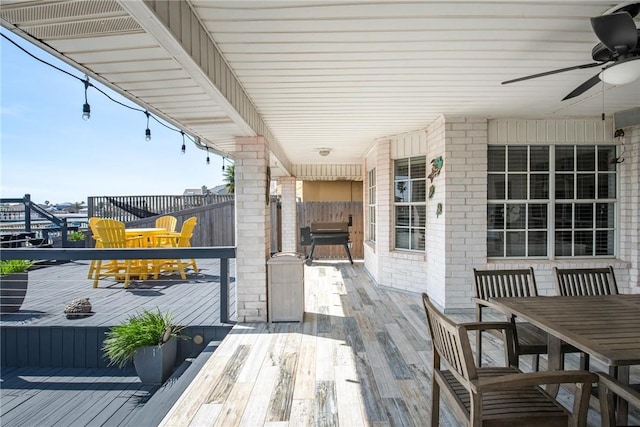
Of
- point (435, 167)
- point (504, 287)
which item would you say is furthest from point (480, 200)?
point (504, 287)

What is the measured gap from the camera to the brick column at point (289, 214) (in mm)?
8867

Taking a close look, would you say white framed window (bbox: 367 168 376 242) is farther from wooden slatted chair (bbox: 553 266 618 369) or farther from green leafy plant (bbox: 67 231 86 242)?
green leafy plant (bbox: 67 231 86 242)

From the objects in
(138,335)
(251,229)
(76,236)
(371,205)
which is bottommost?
(138,335)

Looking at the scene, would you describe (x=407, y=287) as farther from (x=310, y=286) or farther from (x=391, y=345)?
(x=391, y=345)

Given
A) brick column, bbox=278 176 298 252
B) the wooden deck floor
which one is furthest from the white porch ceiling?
brick column, bbox=278 176 298 252

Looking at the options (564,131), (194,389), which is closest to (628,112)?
(564,131)

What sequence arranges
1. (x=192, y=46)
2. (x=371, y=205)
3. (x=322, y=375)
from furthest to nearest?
(x=371, y=205) < (x=322, y=375) < (x=192, y=46)

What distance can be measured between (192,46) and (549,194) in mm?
4649

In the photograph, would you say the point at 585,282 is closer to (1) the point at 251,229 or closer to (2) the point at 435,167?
(2) the point at 435,167

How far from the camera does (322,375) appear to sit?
8.73 ft

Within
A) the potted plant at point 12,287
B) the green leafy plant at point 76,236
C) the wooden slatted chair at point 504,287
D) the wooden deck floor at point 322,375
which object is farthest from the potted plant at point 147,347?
the green leafy plant at point 76,236

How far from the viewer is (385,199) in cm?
566

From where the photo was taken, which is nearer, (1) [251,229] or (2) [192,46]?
(2) [192,46]

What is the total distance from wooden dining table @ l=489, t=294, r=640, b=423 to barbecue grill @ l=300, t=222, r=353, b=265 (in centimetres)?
580
